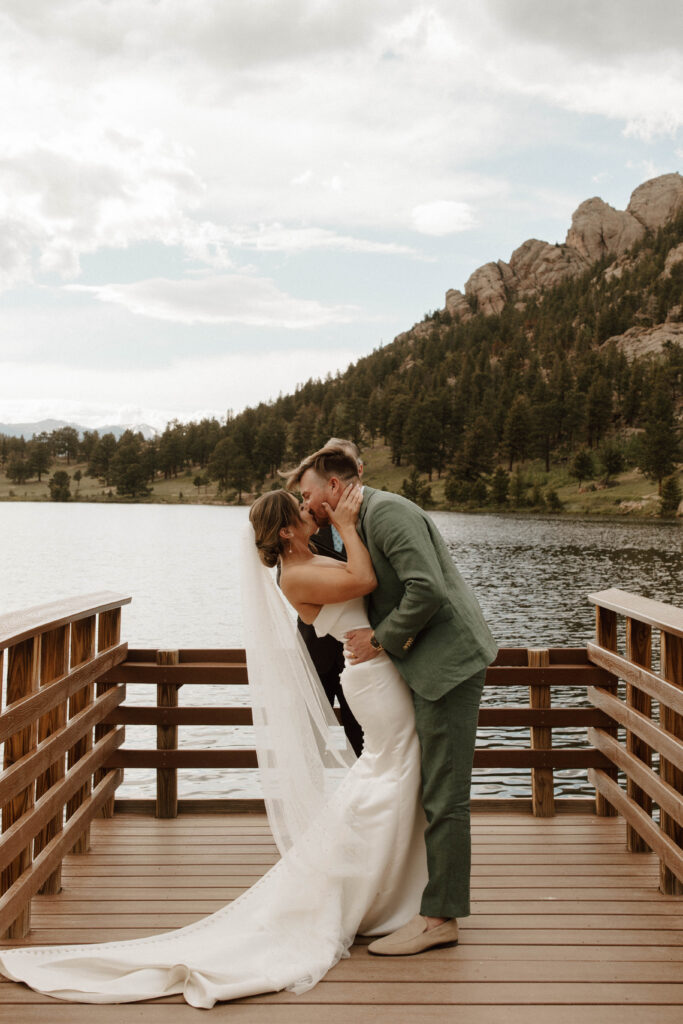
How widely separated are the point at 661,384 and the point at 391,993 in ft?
347

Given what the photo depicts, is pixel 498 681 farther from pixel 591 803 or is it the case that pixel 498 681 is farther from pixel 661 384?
pixel 661 384

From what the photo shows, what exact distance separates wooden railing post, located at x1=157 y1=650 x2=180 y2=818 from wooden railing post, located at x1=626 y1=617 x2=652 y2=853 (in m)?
2.54

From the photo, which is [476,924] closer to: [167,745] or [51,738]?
[51,738]

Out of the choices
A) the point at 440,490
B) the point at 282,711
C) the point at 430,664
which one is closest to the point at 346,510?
the point at 430,664

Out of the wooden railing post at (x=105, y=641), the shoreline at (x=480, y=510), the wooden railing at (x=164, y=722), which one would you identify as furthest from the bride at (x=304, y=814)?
the shoreline at (x=480, y=510)

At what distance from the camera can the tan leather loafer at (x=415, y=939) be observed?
3238mm

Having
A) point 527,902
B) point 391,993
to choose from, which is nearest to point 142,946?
point 391,993

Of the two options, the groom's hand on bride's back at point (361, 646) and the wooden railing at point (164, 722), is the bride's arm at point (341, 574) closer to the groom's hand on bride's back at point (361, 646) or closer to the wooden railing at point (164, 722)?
the groom's hand on bride's back at point (361, 646)

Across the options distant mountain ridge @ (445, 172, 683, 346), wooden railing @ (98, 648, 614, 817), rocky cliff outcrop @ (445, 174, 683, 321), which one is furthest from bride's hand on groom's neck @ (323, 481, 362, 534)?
rocky cliff outcrop @ (445, 174, 683, 321)

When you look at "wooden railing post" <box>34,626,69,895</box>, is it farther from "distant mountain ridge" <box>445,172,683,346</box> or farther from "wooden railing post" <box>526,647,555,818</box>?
"distant mountain ridge" <box>445,172,683,346</box>

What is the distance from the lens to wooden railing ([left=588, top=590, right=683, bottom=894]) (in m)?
3.67

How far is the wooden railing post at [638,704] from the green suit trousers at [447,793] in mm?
1333

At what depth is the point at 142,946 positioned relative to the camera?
10.4 ft

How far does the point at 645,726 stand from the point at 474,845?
1.17 m
